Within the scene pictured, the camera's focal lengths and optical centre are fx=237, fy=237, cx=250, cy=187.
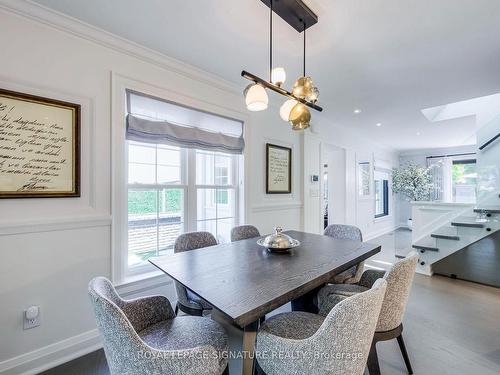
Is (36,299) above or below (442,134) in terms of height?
below

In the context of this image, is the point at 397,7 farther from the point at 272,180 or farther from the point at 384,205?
the point at 384,205

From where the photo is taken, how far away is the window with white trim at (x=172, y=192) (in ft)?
7.44

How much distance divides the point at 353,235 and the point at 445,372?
118cm

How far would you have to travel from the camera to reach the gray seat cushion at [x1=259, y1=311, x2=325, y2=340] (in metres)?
1.20

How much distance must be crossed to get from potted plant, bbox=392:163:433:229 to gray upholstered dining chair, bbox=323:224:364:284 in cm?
537

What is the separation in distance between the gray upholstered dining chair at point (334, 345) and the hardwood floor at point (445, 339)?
92cm

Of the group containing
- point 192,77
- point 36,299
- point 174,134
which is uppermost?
point 192,77

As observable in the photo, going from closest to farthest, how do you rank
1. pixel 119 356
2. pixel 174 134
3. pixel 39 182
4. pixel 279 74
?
pixel 119 356, pixel 279 74, pixel 39 182, pixel 174 134

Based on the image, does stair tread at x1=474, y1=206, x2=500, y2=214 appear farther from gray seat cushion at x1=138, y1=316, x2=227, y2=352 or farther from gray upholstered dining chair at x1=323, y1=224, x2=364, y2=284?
gray seat cushion at x1=138, y1=316, x2=227, y2=352

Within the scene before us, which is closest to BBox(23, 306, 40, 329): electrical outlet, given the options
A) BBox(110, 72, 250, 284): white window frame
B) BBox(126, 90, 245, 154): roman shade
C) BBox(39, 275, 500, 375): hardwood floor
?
BBox(39, 275, 500, 375): hardwood floor

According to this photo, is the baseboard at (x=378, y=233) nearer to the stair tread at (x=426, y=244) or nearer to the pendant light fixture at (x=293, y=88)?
the stair tread at (x=426, y=244)

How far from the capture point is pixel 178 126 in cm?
242

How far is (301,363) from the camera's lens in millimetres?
978

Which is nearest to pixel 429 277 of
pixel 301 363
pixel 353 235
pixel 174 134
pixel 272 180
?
pixel 353 235
